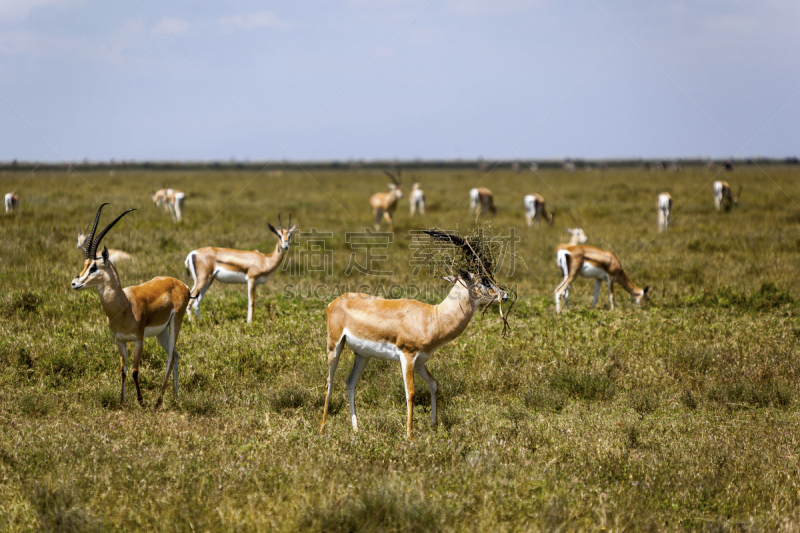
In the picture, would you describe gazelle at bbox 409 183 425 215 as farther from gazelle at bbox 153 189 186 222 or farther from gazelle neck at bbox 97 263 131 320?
gazelle neck at bbox 97 263 131 320

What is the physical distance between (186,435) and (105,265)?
6.76 ft

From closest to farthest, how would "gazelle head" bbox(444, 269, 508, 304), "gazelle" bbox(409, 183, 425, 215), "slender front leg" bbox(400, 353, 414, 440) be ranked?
1. "slender front leg" bbox(400, 353, 414, 440)
2. "gazelle head" bbox(444, 269, 508, 304)
3. "gazelle" bbox(409, 183, 425, 215)

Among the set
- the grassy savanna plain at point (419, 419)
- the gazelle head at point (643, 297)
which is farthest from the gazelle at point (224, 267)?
the gazelle head at point (643, 297)

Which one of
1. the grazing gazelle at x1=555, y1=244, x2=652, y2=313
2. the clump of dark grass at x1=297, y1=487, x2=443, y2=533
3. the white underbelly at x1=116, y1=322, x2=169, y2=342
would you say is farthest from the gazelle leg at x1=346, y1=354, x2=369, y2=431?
the grazing gazelle at x1=555, y1=244, x2=652, y2=313

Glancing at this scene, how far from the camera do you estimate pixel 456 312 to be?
20.0 ft

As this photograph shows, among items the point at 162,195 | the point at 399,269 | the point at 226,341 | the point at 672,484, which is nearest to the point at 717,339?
the point at 672,484

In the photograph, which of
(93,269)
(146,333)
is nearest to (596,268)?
(146,333)

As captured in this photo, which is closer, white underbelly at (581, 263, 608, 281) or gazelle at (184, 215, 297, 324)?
gazelle at (184, 215, 297, 324)

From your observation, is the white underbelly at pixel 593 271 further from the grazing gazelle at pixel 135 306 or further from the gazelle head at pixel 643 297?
the grazing gazelle at pixel 135 306

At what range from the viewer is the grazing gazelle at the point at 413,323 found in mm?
5965

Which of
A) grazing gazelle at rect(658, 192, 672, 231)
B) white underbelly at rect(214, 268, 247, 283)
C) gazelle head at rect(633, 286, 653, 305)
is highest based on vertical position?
grazing gazelle at rect(658, 192, 672, 231)

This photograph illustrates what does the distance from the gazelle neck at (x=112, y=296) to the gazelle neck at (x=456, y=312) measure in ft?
10.8

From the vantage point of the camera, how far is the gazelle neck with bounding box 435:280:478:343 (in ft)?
19.9

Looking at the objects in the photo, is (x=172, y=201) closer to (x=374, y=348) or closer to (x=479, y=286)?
(x=374, y=348)
